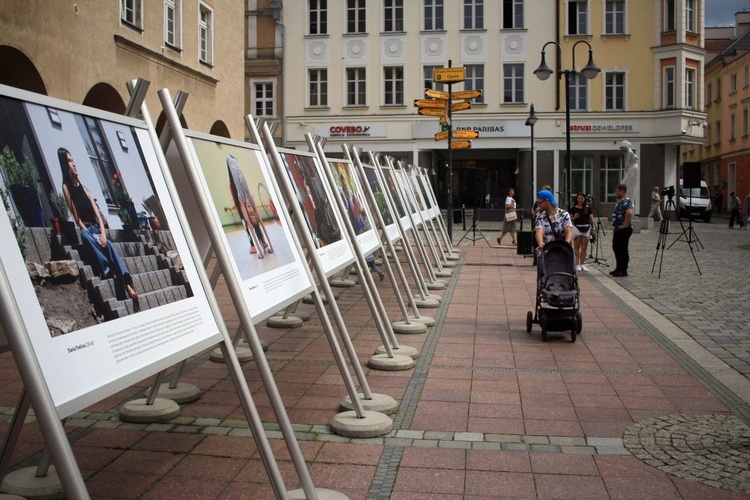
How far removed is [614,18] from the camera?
43438 mm

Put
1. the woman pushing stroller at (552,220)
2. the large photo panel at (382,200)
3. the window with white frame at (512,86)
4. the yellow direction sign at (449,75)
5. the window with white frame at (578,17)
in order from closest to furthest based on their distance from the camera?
the woman pushing stroller at (552,220), the large photo panel at (382,200), the yellow direction sign at (449,75), the window with white frame at (578,17), the window with white frame at (512,86)

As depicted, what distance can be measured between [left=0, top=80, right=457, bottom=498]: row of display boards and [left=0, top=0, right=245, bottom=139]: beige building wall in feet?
30.9

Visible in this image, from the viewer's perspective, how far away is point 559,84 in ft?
141

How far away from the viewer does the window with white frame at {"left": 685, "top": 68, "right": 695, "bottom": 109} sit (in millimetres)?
43250

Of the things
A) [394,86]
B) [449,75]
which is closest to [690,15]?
[394,86]

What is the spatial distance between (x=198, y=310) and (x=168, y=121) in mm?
1070

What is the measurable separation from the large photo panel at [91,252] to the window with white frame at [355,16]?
42.0m

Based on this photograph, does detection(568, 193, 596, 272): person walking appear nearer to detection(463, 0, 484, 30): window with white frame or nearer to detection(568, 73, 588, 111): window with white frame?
detection(568, 73, 588, 111): window with white frame

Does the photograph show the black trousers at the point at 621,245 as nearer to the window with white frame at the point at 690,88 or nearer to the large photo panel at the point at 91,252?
the large photo panel at the point at 91,252

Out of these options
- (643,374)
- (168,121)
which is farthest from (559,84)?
(168,121)

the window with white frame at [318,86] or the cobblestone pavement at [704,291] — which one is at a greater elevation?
the window with white frame at [318,86]

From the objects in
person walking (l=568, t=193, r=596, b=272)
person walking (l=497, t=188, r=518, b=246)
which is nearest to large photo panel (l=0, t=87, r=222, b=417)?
person walking (l=568, t=193, r=596, b=272)

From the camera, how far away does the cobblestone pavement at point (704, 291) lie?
29.2 ft

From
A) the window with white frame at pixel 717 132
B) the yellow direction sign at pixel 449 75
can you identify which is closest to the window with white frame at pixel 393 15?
the yellow direction sign at pixel 449 75
